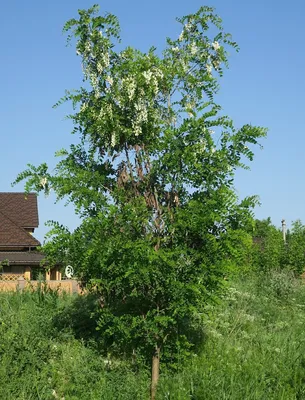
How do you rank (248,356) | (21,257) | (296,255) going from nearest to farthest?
(248,356), (296,255), (21,257)

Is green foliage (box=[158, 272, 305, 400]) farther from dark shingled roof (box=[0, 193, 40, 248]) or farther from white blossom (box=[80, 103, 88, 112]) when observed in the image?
dark shingled roof (box=[0, 193, 40, 248])

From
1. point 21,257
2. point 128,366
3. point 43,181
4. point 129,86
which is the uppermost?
point 129,86

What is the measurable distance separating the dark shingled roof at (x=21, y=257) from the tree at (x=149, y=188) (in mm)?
19254

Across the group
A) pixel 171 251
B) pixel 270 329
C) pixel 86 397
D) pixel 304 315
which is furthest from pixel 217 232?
pixel 304 315

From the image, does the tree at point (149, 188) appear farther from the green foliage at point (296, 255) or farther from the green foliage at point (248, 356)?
the green foliage at point (296, 255)

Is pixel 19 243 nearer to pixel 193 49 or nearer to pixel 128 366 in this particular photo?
pixel 128 366

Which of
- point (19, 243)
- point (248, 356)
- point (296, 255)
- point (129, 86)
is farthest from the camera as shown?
point (19, 243)

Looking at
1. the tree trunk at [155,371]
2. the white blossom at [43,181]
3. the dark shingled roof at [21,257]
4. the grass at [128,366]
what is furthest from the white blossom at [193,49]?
the dark shingled roof at [21,257]

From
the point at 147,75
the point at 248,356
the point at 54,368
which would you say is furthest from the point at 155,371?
the point at 147,75

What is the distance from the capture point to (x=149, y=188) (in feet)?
29.7

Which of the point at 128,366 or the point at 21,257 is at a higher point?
the point at 21,257

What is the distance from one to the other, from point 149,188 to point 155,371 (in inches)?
102

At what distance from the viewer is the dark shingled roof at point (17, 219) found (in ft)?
95.3

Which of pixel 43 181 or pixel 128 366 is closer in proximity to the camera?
pixel 43 181
